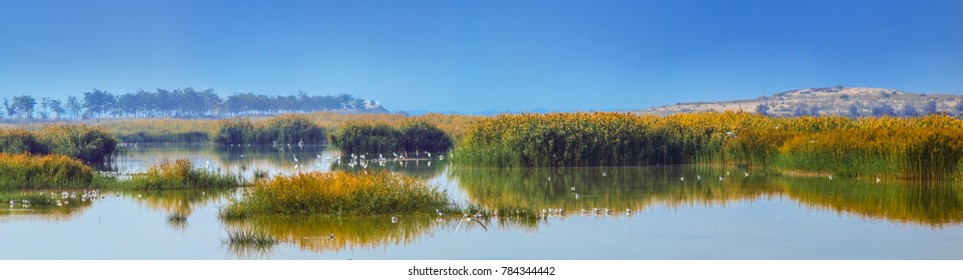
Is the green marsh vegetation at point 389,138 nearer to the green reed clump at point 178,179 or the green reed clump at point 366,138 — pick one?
the green reed clump at point 366,138

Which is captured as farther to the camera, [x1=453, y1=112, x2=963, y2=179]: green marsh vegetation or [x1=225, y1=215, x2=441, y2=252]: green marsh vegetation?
[x1=453, y1=112, x2=963, y2=179]: green marsh vegetation

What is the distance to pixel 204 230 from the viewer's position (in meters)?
14.3

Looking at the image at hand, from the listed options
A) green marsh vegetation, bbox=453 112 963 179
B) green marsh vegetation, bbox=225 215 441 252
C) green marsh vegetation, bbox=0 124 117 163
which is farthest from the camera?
green marsh vegetation, bbox=0 124 117 163

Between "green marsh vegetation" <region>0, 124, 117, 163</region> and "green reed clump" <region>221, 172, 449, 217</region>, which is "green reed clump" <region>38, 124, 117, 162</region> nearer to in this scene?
"green marsh vegetation" <region>0, 124, 117, 163</region>

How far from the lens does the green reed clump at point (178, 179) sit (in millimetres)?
19438

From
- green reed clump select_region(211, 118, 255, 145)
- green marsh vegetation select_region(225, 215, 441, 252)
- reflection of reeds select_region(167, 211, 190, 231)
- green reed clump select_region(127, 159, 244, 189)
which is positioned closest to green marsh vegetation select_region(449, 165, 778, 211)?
green marsh vegetation select_region(225, 215, 441, 252)

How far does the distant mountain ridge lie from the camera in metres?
39.2

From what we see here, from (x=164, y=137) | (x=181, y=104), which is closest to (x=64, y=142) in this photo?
(x=164, y=137)

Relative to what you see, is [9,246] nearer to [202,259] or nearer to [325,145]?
[202,259]

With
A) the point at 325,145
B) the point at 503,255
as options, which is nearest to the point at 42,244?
the point at 503,255

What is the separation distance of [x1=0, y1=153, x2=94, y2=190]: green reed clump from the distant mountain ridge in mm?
23080

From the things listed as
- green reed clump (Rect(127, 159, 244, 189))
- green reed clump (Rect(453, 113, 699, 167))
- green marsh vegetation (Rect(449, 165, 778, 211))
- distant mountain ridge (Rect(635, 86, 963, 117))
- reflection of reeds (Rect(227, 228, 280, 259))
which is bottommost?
reflection of reeds (Rect(227, 228, 280, 259))

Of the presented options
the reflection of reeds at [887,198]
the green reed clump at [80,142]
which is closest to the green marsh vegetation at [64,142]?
the green reed clump at [80,142]
